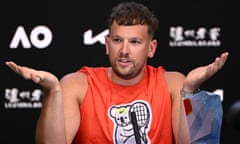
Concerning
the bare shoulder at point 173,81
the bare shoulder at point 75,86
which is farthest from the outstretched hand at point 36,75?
the bare shoulder at point 173,81

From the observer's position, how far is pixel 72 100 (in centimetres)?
246

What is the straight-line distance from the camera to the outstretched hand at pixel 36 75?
2043 millimetres

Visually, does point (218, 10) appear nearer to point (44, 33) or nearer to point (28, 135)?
point (44, 33)

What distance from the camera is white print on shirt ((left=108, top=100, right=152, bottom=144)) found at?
242 cm

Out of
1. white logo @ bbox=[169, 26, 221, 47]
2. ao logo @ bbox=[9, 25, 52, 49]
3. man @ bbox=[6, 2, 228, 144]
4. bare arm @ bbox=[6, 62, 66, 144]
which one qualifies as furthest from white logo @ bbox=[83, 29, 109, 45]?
bare arm @ bbox=[6, 62, 66, 144]

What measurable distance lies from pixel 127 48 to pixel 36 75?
439 mm

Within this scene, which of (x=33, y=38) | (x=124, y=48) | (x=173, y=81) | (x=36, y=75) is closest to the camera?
(x=36, y=75)

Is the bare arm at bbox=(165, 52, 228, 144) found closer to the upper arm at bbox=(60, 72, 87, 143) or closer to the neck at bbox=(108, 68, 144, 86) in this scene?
the neck at bbox=(108, 68, 144, 86)

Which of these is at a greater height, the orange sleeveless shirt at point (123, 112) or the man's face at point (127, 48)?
the man's face at point (127, 48)

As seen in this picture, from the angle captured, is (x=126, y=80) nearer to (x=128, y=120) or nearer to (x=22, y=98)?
(x=128, y=120)

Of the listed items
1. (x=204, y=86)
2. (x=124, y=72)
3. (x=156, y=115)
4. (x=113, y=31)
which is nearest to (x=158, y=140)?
(x=156, y=115)

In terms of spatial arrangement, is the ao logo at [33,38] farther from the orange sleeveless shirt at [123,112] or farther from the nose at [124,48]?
the nose at [124,48]

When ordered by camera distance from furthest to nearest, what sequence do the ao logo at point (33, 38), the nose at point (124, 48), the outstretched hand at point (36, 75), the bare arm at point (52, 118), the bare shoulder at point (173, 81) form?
the ao logo at point (33, 38), the bare shoulder at point (173, 81), the nose at point (124, 48), the bare arm at point (52, 118), the outstretched hand at point (36, 75)

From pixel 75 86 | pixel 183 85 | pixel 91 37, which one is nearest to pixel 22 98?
pixel 91 37
